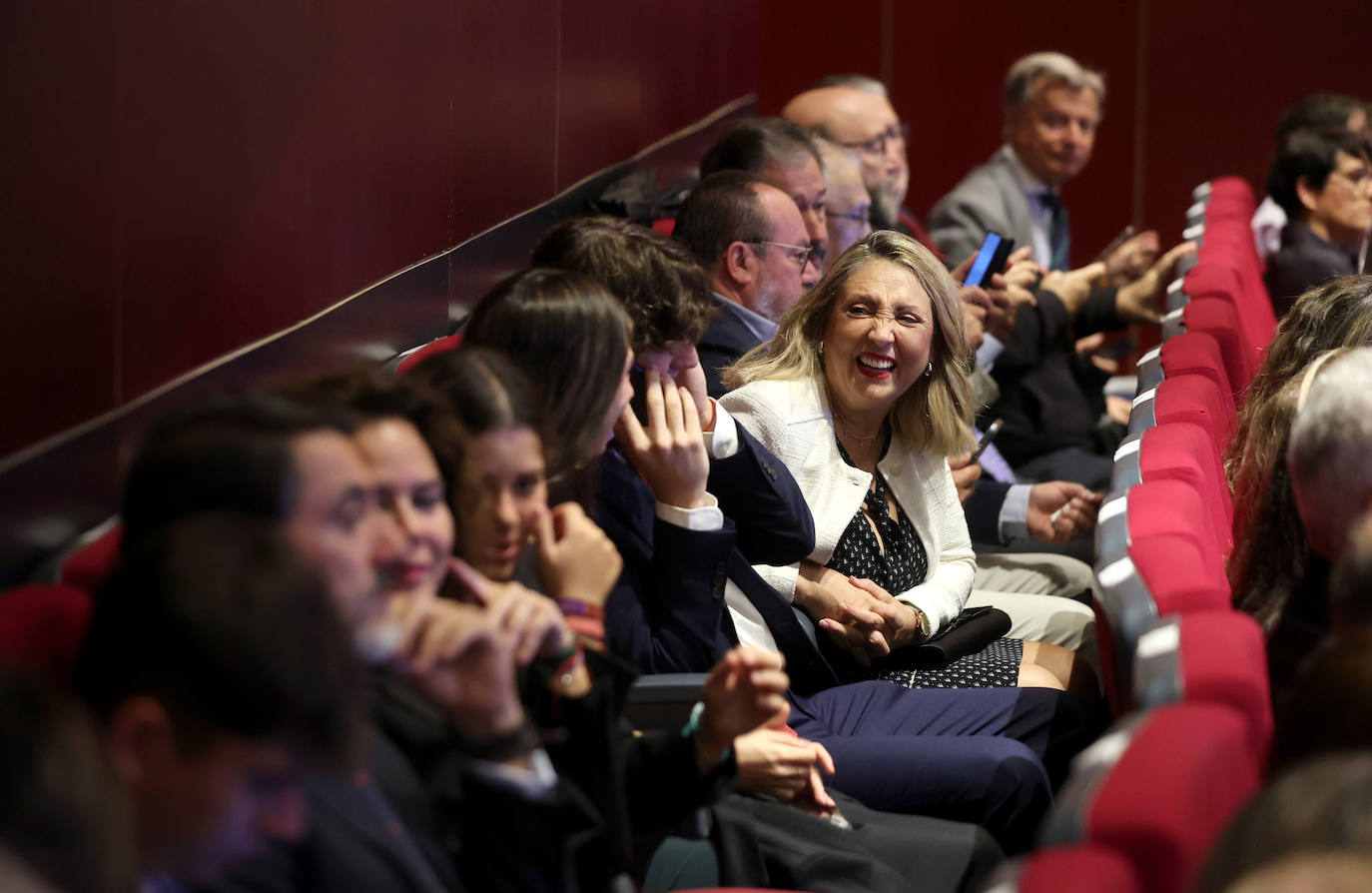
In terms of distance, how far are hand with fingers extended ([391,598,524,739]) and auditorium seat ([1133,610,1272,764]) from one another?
616 mm

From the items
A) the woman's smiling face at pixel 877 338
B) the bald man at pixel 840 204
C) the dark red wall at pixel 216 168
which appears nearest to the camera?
the dark red wall at pixel 216 168

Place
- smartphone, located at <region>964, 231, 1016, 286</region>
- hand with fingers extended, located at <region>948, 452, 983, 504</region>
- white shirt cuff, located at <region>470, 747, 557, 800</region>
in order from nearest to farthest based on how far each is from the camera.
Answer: white shirt cuff, located at <region>470, 747, 557, 800</region> < hand with fingers extended, located at <region>948, 452, 983, 504</region> < smartphone, located at <region>964, 231, 1016, 286</region>

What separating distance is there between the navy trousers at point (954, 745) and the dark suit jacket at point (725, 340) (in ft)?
2.72

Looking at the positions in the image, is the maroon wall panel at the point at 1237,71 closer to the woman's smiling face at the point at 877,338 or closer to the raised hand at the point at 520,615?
the woman's smiling face at the point at 877,338

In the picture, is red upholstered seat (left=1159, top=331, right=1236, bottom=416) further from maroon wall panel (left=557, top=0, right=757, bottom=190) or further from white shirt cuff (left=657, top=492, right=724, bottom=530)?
maroon wall panel (left=557, top=0, right=757, bottom=190)

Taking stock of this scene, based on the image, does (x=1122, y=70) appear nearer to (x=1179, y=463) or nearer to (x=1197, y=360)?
(x=1197, y=360)

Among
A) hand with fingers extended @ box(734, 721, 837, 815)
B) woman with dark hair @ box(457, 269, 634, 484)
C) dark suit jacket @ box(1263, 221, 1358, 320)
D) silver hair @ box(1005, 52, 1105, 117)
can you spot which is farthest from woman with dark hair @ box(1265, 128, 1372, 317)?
woman with dark hair @ box(457, 269, 634, 484)

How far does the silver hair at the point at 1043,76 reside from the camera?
6371 mm

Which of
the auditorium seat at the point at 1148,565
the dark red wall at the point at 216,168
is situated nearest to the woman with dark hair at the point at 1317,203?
the dark red wall at the point at 216,168

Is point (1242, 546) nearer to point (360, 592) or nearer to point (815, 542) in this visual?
point (815, 542)

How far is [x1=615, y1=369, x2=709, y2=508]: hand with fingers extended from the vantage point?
7.33ft

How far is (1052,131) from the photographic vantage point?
6.27m

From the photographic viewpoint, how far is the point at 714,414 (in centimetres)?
253

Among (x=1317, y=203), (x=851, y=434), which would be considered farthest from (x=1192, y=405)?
(x=1317, y=203)
